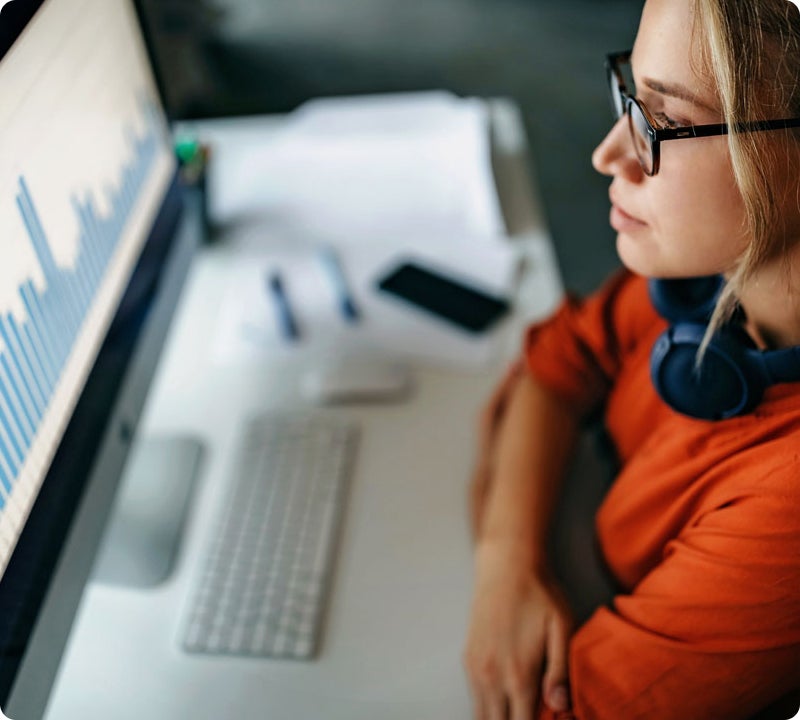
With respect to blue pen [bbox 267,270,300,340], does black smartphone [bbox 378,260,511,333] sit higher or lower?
lower

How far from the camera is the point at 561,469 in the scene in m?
0.87

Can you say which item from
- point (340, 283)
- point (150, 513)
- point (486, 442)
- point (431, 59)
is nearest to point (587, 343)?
point (486, 442)

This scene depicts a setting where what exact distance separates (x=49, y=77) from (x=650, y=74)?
0.49 meters

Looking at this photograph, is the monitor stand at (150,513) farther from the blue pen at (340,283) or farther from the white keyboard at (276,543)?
the blue pen at (340,283)

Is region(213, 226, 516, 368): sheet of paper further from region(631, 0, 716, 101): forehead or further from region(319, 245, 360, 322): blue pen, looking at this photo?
region(631, 0, 716, 101): forehead

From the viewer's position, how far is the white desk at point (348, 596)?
2.29 feet

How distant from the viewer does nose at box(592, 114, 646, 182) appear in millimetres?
661

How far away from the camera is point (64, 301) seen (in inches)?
26.0

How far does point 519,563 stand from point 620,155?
406 mm

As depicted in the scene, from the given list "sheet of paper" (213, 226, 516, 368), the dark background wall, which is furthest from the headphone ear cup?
the dark background wall

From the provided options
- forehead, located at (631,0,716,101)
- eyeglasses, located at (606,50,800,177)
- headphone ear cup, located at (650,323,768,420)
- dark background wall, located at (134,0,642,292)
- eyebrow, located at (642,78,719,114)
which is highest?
forehead, located at (631,0,716,101)

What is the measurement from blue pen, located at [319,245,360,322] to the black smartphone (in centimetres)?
6

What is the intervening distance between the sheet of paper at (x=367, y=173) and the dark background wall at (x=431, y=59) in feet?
2.99

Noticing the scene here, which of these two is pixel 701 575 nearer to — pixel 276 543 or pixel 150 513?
pixel 276 543
